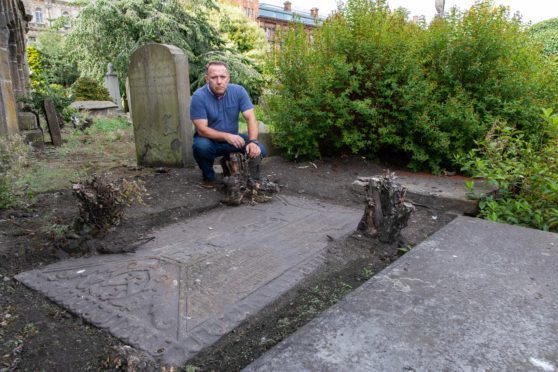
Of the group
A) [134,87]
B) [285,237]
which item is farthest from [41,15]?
[285,237]

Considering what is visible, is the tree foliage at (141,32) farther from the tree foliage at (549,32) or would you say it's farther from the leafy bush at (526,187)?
the tree foliage at (549,32)

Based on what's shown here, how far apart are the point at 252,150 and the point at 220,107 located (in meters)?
0.65

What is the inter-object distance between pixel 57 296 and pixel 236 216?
5.24ft

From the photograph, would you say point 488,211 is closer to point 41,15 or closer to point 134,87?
point 134,87

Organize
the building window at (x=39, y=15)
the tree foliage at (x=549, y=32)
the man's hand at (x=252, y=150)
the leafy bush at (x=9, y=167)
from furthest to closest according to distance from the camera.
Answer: the building window at (x=39, y=15), the tree foliage at (x=549, y=32), the man's hand at (x=252, y=150), the leafy bush at (x=9, y=167)

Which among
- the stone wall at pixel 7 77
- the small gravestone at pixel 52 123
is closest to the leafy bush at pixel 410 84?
the stone wall at pixel 7 77

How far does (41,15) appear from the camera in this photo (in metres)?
50.1

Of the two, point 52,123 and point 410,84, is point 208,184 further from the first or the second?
point 52,123

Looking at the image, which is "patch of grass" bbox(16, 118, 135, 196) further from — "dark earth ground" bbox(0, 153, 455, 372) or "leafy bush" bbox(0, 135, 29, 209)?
"dark earth ground" bbox(0, 153, 455, 372)

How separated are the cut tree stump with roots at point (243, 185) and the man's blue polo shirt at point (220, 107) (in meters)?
0.47

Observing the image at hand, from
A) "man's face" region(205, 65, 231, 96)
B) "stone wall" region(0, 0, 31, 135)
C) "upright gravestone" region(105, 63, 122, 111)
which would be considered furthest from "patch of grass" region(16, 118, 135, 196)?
"upright gravestone" region(105, 63, 122, 111)

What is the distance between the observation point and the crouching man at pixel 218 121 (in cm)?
408

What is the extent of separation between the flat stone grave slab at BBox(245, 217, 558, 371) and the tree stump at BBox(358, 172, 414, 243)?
492 mm

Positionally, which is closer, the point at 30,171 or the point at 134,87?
the point at 30,171
